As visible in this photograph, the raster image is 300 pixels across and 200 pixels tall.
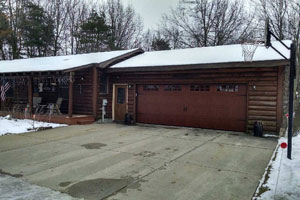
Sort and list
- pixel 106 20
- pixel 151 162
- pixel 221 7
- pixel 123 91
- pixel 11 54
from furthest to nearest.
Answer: pixel 106 20 < pixel 11 54 < pixel 221 7 < pixel 123 91 < pixel 151 162

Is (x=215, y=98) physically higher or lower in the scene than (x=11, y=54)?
lower

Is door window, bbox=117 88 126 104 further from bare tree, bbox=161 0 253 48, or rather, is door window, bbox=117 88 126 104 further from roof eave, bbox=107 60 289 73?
bare tree, bbox=161 0 253 48

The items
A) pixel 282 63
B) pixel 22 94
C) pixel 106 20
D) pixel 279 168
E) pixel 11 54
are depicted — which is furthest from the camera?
pixel 106 20

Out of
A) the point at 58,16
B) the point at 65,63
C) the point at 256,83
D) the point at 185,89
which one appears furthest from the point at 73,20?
the point at 256,83

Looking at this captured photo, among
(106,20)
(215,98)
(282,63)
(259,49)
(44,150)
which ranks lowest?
(44,150)

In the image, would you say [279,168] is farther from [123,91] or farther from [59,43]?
[59,43]

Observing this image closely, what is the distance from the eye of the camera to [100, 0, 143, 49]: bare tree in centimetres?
2678

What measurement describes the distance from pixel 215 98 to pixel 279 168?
191 inches

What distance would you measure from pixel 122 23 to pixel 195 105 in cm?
2043

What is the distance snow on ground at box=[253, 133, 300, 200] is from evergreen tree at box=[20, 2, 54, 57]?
2464cm

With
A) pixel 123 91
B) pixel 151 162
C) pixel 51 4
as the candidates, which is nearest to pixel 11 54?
pixel 51 4

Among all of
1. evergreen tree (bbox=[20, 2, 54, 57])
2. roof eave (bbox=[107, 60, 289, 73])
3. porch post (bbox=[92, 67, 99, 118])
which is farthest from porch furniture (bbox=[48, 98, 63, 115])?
evergreen tree (bbox=[20, 2, 54, 57])

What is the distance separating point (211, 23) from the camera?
2258 centimetres

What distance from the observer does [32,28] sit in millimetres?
23547
